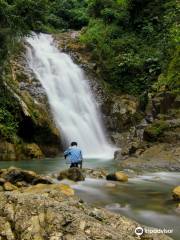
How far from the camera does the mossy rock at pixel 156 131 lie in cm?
2000

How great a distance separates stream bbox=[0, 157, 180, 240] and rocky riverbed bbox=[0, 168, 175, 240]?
5.69 ft

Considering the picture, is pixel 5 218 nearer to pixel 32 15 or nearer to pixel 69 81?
pixel 32 15

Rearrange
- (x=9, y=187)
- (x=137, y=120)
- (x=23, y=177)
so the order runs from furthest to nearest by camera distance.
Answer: (x=137, y=120) < (x=23, y=177) < (x=9, y=187)

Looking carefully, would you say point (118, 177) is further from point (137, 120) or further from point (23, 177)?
point (137, 120)

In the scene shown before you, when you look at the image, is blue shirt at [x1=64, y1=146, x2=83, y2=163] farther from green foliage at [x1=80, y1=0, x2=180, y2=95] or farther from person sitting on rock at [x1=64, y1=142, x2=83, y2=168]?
green foliage at [x1=80, y1=0, x2=180, y2=95]

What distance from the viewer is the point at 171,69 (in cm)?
2188

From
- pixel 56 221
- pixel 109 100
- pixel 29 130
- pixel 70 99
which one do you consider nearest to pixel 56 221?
pixel 56 221

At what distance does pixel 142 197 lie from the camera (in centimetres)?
1080

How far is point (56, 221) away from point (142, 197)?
17.9 feet

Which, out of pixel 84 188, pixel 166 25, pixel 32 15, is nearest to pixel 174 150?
pixel 84 188

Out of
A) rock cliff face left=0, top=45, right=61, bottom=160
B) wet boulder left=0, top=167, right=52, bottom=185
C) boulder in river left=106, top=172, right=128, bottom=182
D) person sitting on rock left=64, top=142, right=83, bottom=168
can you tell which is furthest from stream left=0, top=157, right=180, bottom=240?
rock cliff face left=0, top=45, right=61, bottom=160

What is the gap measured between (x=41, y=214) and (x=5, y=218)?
50 cm

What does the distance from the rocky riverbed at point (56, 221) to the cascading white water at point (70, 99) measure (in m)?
17.0

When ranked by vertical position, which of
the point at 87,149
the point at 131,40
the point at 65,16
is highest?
the point at 65,16
